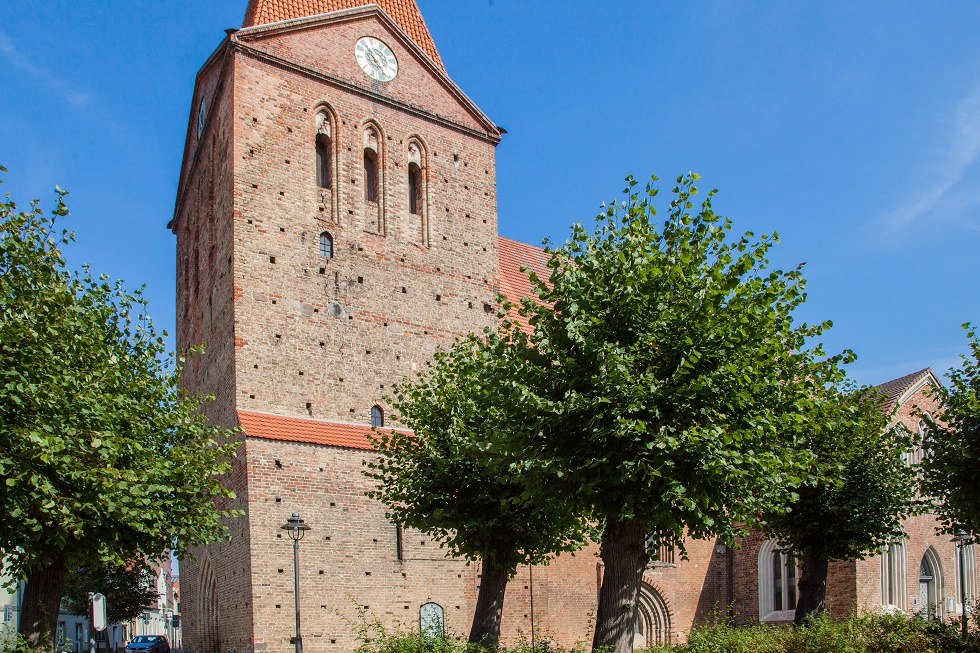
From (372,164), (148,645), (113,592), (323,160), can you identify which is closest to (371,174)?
(372,164)

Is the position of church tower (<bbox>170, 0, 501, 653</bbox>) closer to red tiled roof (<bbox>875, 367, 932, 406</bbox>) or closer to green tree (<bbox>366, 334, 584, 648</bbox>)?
green tree (<bbox>366, 334, 584, 648</bbox>)

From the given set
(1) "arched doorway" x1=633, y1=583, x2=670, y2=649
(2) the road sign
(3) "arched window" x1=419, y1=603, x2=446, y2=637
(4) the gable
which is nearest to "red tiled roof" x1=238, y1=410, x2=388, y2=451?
(3) "arched window" x1=419, y1=603, x2=446, y2=637

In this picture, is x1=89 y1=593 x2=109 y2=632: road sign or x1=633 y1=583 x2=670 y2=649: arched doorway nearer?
x1=89 y1=593 x2=109 y2=632: road sign

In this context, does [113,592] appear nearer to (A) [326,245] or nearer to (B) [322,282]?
(B) [322,282]

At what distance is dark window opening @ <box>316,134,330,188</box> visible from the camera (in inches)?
999

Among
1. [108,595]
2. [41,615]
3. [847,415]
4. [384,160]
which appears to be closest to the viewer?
[41,615]

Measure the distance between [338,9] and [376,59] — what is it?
1761mm

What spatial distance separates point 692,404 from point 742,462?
118 cm

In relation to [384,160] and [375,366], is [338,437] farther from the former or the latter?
[384,160]

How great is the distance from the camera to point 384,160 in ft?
86.2

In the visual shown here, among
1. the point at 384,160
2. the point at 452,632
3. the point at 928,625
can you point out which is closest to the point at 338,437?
the point at 452,632

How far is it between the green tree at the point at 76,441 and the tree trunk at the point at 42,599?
0.7 inches

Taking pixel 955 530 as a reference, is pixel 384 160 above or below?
above

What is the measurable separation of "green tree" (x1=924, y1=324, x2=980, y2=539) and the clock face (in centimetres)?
1599
